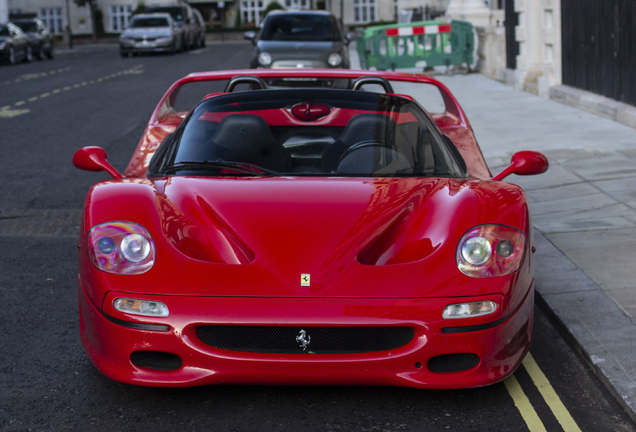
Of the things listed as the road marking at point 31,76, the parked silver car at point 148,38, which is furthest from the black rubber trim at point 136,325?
the parked silver car at point 148,38

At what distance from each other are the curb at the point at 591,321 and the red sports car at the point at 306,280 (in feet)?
1.58

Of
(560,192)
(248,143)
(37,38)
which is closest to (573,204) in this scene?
(560,192)

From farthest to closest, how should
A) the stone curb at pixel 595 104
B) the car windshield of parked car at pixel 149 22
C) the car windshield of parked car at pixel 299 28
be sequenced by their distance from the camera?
the car windshield of parked car at pixel 149 22 < the car windshield of parked car at pixel 299 28 < the stone curb at pixel 595 104

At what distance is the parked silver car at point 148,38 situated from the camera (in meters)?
34.9

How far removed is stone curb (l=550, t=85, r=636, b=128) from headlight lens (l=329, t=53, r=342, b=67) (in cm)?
423

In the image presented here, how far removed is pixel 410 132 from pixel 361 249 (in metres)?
1.17

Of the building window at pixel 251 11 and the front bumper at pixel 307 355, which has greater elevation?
the building window at pixel 251 11

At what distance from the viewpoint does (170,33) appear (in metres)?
35.4

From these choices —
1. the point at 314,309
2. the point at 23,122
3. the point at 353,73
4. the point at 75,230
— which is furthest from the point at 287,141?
the point at 23,122

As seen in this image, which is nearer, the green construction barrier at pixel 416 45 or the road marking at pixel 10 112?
the road marking at pixel 10 112

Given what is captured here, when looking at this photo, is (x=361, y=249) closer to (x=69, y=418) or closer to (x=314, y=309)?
(x=314, y=309)

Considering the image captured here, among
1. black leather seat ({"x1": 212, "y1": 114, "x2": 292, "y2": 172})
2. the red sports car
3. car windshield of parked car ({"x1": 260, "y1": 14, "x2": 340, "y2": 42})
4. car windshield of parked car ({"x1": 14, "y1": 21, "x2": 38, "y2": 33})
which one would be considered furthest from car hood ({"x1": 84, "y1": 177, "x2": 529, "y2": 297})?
car windshield of parked car ({"x1": 14, "y1": 21, "x2": 38, "y2": 33})

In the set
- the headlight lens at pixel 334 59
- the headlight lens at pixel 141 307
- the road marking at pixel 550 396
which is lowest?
the road marking at pixel 550 396

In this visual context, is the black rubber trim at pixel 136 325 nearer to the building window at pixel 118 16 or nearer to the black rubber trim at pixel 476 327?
the black rubber trim at pixel 476 327
